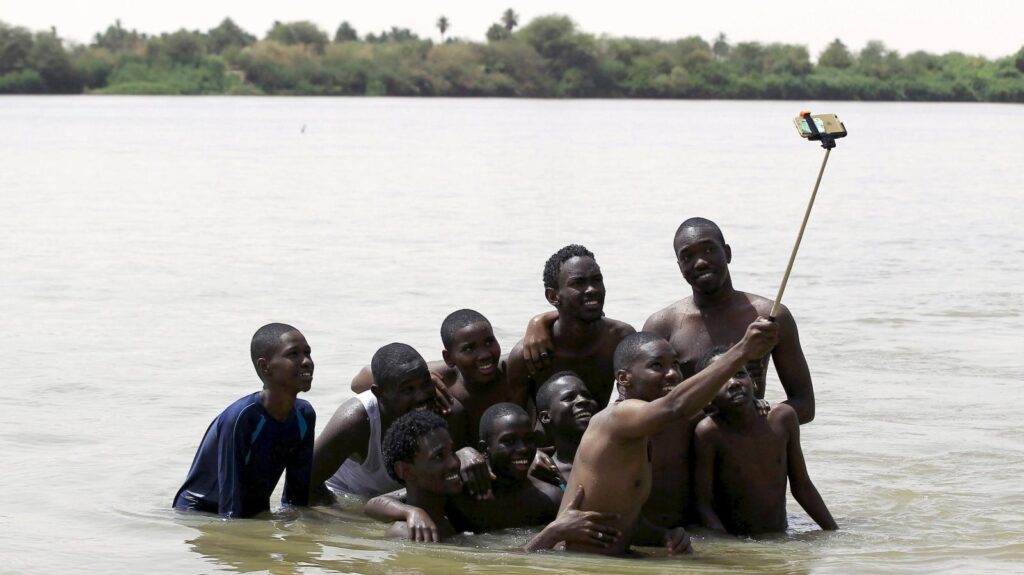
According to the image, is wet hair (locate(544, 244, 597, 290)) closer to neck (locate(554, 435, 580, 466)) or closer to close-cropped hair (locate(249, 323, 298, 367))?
neck (locate(554, 435, 580, 466))

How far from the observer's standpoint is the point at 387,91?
97375 millimetres

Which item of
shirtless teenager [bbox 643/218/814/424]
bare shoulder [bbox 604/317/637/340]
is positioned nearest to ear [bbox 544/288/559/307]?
bare shoulder [bbox 604/317/637/340]

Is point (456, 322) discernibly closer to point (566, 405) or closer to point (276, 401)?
point (566, 405)

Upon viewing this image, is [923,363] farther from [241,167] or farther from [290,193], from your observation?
[241,167]

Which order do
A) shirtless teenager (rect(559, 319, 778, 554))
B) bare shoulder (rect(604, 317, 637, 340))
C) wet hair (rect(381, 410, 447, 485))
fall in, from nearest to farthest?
1. shirtless teenager (rect(559, 319, 778, 554))
2. wet hair (rect(381, 410, 447, 485))
3. bare shoulder (rect(604, 317, 637, 340))

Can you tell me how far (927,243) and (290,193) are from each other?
43.0ft

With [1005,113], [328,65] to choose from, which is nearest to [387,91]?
[328,65]

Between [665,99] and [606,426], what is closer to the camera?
[606,426]

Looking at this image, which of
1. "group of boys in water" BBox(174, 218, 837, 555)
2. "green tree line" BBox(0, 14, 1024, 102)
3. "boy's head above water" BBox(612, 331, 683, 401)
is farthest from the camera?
"green tree line" BBox(0, 14, 1024, 102)

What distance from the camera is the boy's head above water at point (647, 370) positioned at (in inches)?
241

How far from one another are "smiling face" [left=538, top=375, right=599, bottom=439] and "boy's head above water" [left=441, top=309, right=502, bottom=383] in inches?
18.5

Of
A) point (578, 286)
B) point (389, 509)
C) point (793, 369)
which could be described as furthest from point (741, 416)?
point (389, 509)

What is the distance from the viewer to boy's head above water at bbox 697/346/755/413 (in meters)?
6.61

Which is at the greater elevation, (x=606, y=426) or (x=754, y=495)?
(x=606, y=426)
